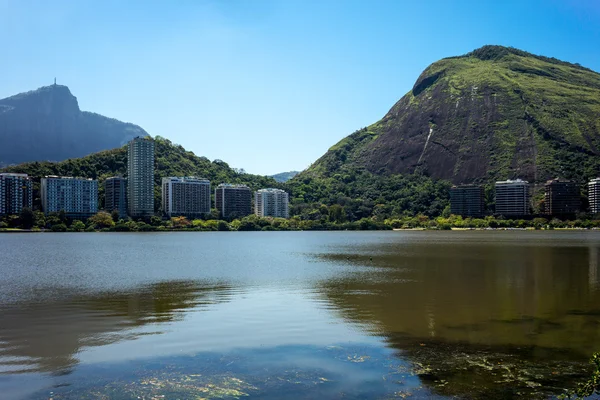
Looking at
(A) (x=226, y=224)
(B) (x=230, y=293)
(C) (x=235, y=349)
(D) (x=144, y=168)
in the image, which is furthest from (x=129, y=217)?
(C) (x=235, y=349)

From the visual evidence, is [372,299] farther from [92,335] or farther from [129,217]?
[129,217]

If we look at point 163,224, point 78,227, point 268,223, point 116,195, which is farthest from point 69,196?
point 268,223

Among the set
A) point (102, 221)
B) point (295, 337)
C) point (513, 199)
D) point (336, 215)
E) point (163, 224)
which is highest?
point (513, 199)

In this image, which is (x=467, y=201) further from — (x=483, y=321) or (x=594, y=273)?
(x=483, y=321)

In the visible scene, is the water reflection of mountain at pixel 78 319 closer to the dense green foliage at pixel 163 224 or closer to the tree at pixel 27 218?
the tree at pixel 27 218

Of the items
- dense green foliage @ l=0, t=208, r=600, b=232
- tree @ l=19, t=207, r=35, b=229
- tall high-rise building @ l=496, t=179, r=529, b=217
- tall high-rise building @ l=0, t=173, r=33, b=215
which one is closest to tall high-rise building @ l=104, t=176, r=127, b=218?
dense green foliage @ l=0, t=208, r=600, b=232

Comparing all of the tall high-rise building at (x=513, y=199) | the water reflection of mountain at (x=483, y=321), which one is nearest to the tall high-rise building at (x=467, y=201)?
the tall high-rise building at (x=513, y=199)
